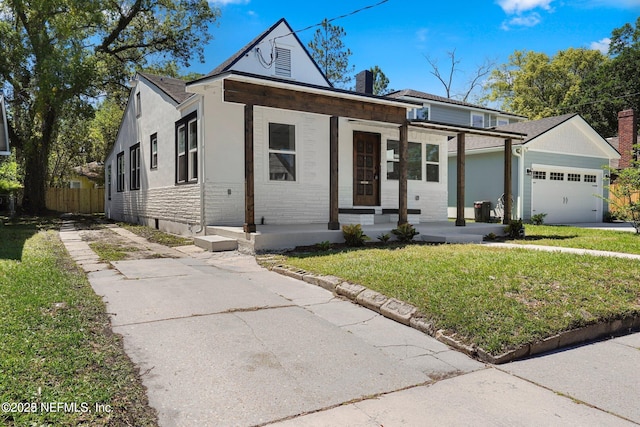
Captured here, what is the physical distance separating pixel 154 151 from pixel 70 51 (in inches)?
270

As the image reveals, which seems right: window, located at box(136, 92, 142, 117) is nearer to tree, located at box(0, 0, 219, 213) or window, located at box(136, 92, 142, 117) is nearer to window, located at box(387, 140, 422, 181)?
tree, located at box(0, 0, 219, 213)

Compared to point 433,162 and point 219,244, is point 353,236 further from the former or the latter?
point 433,162

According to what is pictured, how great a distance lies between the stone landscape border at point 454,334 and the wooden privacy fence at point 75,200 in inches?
958

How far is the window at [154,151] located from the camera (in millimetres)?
13862

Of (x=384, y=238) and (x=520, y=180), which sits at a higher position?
(x=520, y=180)

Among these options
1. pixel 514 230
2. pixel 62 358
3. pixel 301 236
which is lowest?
pixel 62 358

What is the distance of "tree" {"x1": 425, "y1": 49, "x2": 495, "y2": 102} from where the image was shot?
3388 centimetres

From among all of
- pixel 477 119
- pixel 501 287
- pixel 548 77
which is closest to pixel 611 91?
pixel 548 77

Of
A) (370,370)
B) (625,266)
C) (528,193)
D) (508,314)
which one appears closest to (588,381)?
(508,314)

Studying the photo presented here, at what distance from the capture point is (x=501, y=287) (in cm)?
484

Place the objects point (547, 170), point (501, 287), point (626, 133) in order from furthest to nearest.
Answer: point (626, 133) → point (547, 170) → point (501, 287)

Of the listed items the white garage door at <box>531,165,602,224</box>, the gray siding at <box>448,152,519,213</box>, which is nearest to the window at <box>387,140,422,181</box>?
the gray siding at <box>448,152,519,213</box>

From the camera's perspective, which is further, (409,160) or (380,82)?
(380,82)

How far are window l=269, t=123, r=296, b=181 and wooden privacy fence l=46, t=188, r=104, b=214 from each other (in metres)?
19.4
